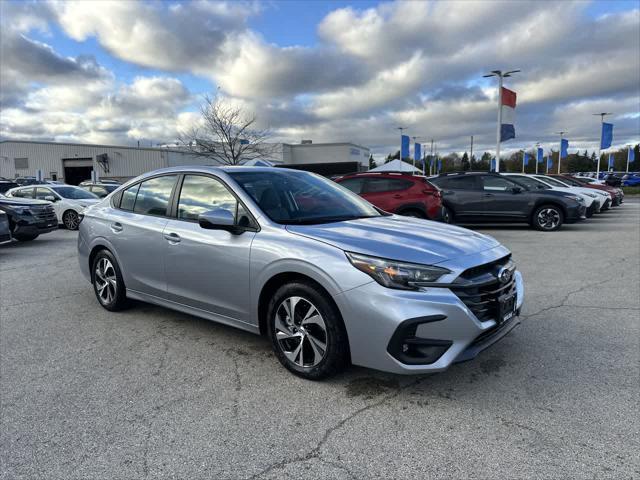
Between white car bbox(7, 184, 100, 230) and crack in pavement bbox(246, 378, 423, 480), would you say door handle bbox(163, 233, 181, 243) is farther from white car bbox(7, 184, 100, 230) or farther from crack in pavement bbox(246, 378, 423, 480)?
Answer: white car bbox(7, 184, 100, 230)

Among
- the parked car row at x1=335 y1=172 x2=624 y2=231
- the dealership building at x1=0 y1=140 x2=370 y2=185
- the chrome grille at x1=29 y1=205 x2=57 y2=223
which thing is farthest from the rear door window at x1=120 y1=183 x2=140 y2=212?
the dealership building at x1=0 y1=140 x2=370 y2=185

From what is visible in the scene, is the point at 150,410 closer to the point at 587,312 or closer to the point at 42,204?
the point at 587,312

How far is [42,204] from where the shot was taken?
11219mm

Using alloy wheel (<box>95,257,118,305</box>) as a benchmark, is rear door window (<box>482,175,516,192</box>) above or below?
above

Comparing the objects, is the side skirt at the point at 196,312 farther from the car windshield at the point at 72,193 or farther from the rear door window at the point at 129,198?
the car windshield at the point at 72,193

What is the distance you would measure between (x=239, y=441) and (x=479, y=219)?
38.4 ft

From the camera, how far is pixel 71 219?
574 inches

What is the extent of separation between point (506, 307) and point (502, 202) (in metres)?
10.4

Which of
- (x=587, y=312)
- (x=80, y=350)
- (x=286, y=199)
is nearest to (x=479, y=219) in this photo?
(x=587, y=312)

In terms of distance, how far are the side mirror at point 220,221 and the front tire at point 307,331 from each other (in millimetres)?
651

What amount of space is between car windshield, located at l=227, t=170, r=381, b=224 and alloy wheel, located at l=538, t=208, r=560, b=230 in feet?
32.0

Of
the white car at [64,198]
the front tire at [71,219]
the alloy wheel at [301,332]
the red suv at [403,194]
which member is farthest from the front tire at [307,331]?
the front tire at [71,219]

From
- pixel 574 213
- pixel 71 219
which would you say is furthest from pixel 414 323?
pixel 71 219

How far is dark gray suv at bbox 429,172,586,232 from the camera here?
485 inches
